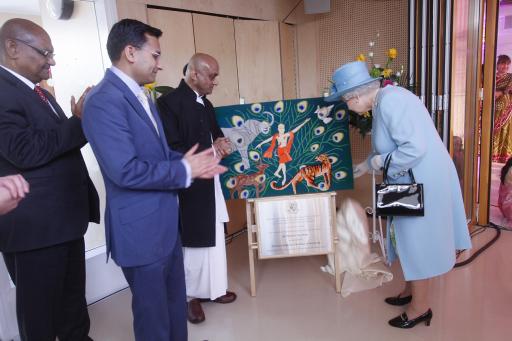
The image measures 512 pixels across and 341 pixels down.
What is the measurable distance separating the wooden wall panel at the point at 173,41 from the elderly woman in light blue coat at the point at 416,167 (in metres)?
1.59

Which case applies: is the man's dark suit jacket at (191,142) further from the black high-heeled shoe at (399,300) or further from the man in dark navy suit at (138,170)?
the black high-heeled shoe at (399,300)

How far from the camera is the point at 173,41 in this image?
129 inches

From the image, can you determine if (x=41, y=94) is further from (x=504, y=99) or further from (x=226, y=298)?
(x=504, y=99)

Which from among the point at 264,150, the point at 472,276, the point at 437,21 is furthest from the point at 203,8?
the point at 472,276

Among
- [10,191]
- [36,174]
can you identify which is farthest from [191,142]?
[10,191]

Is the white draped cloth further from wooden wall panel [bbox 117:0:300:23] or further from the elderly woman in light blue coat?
wooden wall panel [bbox 117:0:300:23]

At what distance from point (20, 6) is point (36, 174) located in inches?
59.6

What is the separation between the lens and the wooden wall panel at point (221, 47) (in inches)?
139

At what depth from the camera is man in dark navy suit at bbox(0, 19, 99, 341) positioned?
1627mm

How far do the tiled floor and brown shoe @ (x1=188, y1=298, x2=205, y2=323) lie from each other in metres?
0.05

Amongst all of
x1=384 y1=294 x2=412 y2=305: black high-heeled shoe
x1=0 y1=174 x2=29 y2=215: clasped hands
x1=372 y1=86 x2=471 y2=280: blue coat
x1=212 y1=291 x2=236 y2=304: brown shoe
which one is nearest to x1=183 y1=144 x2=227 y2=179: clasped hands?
x1=0 y1=174 x2=29 y2=215: clasped hands

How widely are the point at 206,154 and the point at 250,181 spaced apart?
128 centimetres

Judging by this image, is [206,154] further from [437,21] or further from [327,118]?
[437,21]

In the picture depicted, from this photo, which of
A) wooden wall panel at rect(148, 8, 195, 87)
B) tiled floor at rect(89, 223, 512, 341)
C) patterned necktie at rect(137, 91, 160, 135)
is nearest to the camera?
patterned necktie at rect(137, 91, 160, 135)
